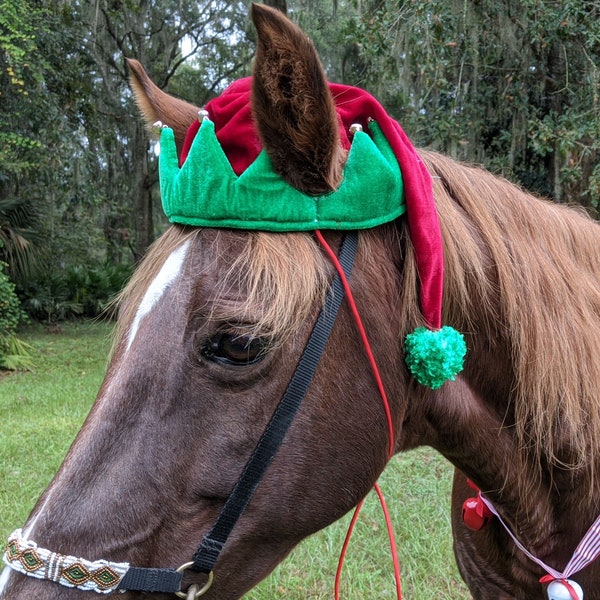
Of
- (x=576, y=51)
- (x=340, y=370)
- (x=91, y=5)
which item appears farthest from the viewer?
(x=91, y=5)

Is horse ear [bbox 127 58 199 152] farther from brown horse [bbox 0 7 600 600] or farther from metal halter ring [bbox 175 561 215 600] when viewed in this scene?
metal halter ring [bbox 175 561 215 600]

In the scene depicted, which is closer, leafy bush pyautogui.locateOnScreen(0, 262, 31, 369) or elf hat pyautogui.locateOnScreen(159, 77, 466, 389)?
elf hat pyautogui.locateOnScreen(159, 77, 466, 389)

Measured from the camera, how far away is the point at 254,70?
113 centimetres

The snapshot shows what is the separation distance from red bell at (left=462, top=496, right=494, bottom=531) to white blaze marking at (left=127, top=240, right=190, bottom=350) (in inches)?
50.1

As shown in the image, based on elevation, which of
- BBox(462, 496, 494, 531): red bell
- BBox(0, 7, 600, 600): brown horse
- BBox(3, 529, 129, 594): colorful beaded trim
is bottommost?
BBox(462, 496, 494, 531): red bell

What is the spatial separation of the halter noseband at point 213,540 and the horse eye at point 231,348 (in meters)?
0.11

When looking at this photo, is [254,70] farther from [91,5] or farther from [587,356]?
[91,5]

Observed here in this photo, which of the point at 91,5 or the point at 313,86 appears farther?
the point at 91,5

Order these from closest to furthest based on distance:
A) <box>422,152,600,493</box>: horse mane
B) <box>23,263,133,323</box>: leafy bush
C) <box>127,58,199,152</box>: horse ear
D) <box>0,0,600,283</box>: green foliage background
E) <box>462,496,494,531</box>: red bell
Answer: <box>422,152,600,493</box>: horse mane
<box>127,58,199,152</box>: horse ear
<box>462,496,494,531</box>: red bell
<box>0,0,600,283</box>: green foliage background
<box>23,263,133,323</box>: leafy bush

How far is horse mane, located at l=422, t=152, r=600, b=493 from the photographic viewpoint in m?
1.42

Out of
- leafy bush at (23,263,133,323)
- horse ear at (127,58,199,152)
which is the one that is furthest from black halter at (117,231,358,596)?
leafy bush at (23,263,133,323)

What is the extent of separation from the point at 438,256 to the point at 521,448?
0.62 metres

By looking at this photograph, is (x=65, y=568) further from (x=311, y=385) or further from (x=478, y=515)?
(x=478, y=515)

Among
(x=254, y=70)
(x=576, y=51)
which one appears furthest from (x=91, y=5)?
(x=254, y=70)
